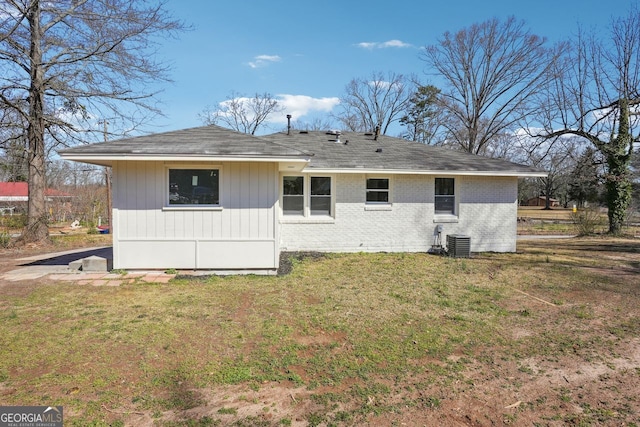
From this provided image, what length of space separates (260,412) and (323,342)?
152cm

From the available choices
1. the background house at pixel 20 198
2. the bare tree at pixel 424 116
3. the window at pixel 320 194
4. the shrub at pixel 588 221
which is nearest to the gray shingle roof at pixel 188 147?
the window at pixel 320 194

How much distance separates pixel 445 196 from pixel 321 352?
29.8 feet

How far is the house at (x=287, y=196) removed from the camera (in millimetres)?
7434

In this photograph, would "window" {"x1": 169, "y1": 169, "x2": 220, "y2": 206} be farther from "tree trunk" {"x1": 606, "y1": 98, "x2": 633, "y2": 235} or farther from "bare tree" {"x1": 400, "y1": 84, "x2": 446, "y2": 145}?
"bare tree" {"x1": 400, "y1": 84, "x2": 446, "y2": 145}

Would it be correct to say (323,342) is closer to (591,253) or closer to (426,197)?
(426,197)

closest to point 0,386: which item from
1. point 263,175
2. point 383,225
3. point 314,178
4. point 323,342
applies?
point 323,342

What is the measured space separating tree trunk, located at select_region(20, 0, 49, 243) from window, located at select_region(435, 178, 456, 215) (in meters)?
A: 14.0

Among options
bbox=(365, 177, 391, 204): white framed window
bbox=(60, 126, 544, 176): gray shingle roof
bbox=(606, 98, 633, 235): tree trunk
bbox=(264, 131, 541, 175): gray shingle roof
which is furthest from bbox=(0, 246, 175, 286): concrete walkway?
bbox=(606, 98, 633, 235): tree trunk

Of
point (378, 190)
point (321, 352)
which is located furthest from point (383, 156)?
point (321, 352)

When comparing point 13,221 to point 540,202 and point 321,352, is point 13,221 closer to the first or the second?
point 321,352

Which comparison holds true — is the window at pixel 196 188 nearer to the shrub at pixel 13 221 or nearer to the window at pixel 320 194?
the window at pixel 320 194

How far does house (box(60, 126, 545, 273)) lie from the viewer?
24.4 feet

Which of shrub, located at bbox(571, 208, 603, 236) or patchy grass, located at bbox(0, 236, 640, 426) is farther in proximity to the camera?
shrub, located at bbox(571, 208, 603, 236)

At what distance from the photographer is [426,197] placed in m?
11.5
